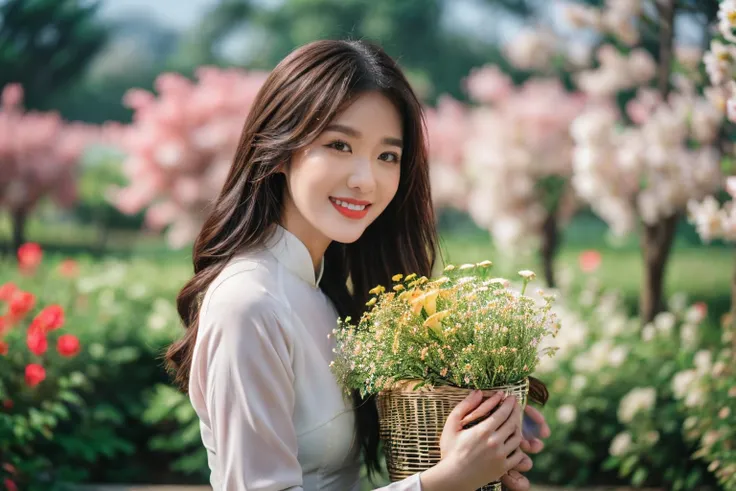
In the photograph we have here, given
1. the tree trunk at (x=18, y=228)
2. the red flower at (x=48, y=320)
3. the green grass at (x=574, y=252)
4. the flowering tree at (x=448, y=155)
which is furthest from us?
the tree trunk at (x=18, y=228)

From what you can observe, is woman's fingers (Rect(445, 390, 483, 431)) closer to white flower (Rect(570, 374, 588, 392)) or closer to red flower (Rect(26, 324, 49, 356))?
red flower (Rect(26, 324, 49, 356))

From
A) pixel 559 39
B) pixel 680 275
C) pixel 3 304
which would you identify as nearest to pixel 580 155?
pixel 559 39

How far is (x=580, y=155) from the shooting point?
15.4 ft

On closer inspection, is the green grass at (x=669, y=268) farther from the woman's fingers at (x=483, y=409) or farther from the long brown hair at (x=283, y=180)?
the woman's fingers at (x=483, y=409)

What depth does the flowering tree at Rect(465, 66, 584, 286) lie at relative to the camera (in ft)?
20.9

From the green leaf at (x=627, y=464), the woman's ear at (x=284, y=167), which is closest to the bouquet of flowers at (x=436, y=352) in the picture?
the woman's ear at (x=284, y=167)

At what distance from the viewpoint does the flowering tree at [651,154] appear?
421 centimetres

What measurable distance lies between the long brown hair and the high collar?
25mm

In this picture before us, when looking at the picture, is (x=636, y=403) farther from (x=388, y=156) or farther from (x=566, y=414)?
(x=388, y=156)

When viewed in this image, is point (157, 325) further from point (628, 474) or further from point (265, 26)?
point (265, 26)

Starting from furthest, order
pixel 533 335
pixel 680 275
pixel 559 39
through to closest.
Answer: pixel 680 275
pixel 559 39
pixel 533 335

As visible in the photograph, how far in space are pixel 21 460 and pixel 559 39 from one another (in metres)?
4.75

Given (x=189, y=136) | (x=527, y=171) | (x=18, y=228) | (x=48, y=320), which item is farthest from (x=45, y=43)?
(x=48, y=320)

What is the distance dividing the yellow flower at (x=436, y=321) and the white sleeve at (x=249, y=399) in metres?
0.30
